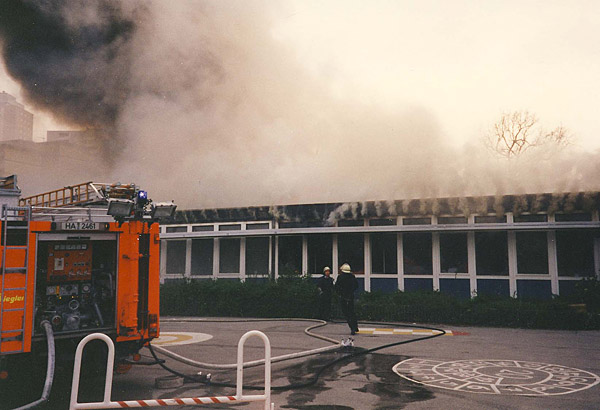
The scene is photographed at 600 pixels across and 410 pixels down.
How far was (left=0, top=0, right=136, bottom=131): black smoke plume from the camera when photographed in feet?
62.1

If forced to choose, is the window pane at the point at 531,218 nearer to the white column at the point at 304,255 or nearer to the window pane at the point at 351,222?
the window pane at the point at 351,222

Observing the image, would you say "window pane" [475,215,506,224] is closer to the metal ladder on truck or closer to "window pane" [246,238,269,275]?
"window pane" [246,238,269,275]

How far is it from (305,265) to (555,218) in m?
8.90

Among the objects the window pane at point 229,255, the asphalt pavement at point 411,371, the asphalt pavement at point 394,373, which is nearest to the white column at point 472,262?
the asphalt pavement at point 411,371

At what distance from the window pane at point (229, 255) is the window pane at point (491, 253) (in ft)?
31.1

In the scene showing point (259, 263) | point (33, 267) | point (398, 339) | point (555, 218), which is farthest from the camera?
point (259, 263)

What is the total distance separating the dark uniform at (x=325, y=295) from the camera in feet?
45.8

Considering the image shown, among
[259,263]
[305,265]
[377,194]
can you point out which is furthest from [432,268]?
[259,263]

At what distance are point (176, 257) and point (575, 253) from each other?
15.5 metres

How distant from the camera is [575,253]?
1425cm

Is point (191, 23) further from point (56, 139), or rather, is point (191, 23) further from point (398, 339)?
point (398, 339)

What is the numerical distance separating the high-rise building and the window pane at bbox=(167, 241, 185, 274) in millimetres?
8366

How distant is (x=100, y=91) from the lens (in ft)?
74.5

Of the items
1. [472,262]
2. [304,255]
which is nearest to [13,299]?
[304,255]
